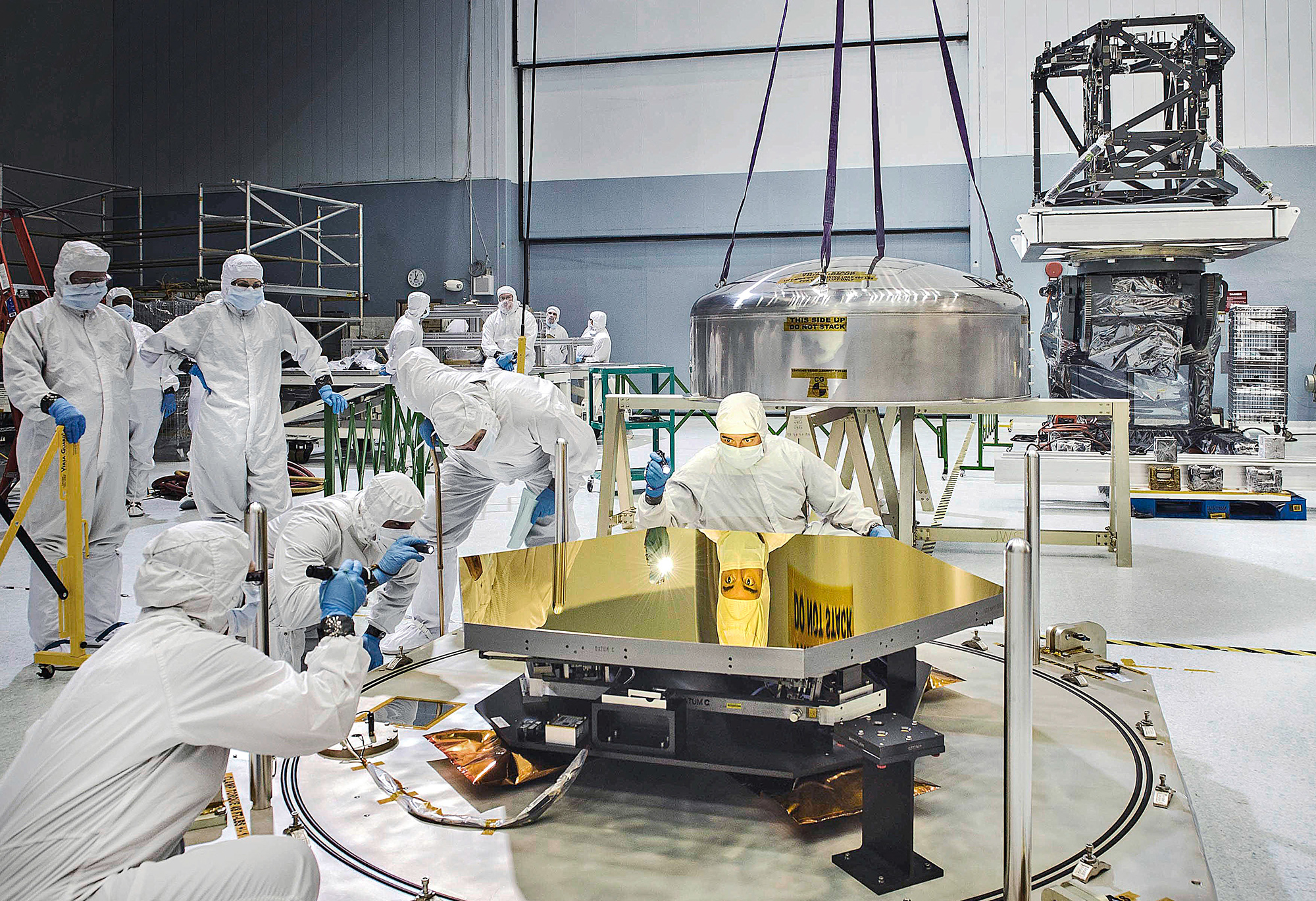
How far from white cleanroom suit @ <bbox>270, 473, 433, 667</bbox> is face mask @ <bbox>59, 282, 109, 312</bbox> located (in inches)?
59.2

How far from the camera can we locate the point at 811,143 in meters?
14.6

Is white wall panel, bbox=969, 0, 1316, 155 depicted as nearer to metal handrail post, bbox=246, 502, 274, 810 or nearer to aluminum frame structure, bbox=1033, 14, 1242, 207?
aluminum frame structure, bbox=1033, 14, 1242, 207

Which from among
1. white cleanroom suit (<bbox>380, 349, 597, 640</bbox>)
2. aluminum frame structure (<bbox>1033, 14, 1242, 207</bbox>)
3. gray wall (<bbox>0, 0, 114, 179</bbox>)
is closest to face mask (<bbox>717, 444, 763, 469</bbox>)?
white cleanroom suit (<bbox>380, 349, 597, 640</bbox>)

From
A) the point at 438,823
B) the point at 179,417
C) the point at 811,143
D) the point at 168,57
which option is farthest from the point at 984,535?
the point at 168,57

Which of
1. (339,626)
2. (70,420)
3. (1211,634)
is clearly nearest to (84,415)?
(70,420)

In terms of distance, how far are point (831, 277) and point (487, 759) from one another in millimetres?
1449

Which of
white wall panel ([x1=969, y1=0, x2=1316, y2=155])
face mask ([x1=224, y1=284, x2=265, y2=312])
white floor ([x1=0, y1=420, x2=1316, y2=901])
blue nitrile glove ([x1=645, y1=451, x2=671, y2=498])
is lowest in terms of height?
white floor ([x1=0, y1=420, x2=1316, y2=901])

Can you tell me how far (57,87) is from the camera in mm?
14617

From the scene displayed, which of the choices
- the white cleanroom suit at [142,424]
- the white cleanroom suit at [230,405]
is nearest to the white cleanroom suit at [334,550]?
the white cleanroom suit at [230,405]

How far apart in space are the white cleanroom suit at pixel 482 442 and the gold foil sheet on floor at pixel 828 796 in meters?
2.13

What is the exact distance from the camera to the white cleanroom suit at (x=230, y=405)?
195 inches

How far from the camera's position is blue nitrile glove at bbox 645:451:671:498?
419cm

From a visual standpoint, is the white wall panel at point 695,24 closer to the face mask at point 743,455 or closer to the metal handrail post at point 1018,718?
the face mask at point 743,455

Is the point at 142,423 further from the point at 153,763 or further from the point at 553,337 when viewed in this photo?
the point at 553,337
